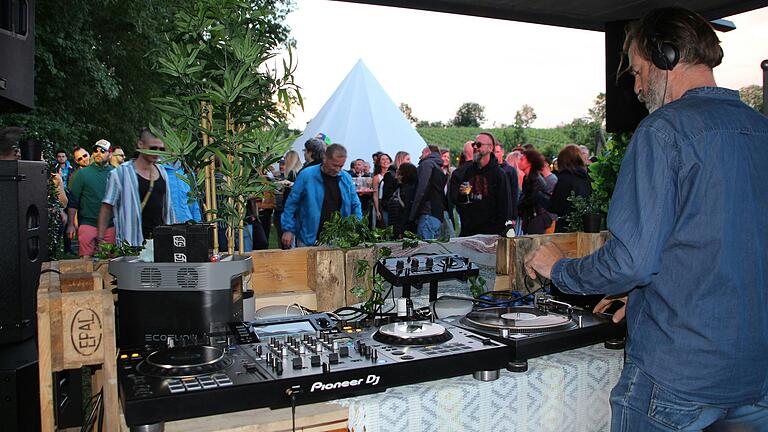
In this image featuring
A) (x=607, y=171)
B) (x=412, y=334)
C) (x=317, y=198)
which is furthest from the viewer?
(x=317, y=198)

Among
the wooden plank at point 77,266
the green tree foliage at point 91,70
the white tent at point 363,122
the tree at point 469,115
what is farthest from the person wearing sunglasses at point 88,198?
the tree at point 469,115

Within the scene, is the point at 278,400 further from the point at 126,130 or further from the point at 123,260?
the point at 126,130

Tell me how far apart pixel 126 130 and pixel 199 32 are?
53.6 ft

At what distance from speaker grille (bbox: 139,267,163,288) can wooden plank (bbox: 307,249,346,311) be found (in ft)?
2.06

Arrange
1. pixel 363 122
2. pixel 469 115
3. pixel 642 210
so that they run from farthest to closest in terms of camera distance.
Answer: pixel 469 115
pixel 363 122
pixel 642 210

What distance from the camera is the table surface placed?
1.41m

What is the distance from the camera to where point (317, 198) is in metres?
4.48

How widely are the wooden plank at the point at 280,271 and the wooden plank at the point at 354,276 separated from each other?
0.43 feet

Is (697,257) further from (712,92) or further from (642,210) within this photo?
(712,92)

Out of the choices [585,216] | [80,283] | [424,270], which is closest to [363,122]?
[585,216]

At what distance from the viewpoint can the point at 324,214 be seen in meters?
4.51

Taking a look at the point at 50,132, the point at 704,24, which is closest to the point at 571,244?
the point at 704,24

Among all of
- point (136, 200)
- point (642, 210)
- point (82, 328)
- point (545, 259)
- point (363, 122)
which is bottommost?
point (82, 328)

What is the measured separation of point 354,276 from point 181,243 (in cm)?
70
